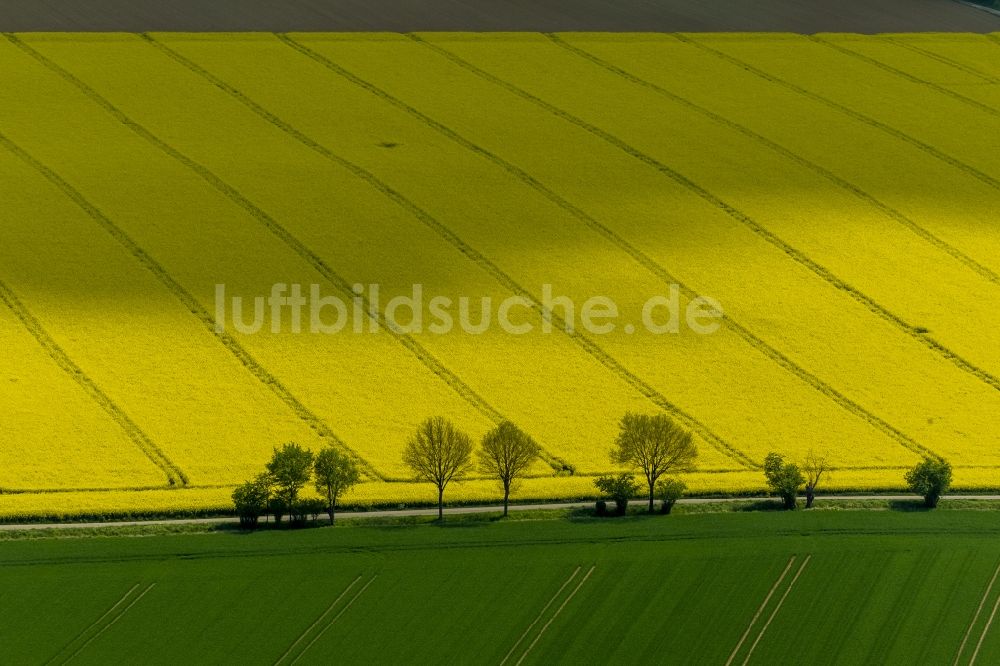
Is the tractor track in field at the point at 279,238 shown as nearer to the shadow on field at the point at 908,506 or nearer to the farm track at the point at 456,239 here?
the farm track at the point at 456,239

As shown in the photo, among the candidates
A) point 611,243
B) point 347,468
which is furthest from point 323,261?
point 347,468

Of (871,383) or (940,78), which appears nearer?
(871,383)

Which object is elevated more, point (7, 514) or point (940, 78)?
point (940, 78)

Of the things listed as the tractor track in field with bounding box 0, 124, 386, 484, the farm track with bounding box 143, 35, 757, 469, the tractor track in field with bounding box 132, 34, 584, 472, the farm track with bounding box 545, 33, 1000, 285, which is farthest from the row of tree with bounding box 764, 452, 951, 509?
the farm track with bounding box 545, 33, 1000, 285
